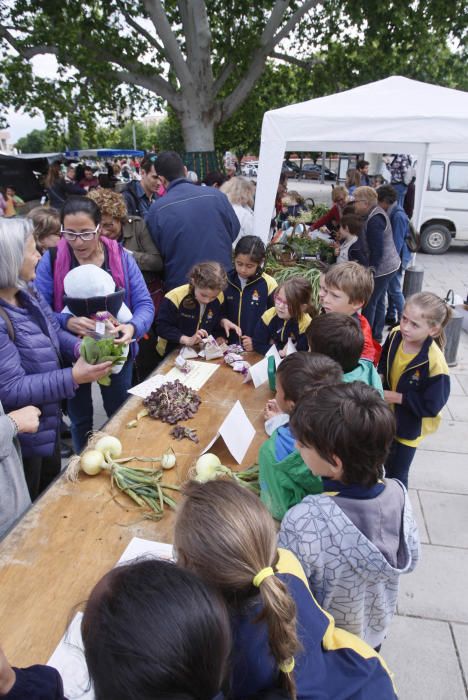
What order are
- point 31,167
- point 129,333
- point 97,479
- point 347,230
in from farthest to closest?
point 31,167, point 347,230, point 129,333, point 97,479

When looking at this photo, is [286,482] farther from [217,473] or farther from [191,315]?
[191,315]

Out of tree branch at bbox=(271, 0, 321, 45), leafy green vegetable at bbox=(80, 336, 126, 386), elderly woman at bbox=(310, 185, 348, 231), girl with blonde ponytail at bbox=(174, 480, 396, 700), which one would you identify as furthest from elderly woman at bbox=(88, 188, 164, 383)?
tree branch at bbox=(271, 0, 321, 45)

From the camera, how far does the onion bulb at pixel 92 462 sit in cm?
191

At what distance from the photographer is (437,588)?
2.52m

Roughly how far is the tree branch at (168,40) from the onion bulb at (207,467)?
10908mm

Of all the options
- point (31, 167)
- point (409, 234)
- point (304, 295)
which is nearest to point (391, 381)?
point (304, 295)

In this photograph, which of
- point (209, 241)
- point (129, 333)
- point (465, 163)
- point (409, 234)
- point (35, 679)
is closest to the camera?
point (35, 679)

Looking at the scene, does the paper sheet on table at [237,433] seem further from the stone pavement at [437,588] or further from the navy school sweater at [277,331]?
the stone pavement at [437,588]

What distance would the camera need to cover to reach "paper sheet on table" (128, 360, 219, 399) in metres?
2.62

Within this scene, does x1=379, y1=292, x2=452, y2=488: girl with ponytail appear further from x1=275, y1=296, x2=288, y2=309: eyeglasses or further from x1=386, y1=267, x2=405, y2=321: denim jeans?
x1=386, y1=267, x2=405, y2=321: denim jeans

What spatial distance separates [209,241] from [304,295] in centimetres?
107

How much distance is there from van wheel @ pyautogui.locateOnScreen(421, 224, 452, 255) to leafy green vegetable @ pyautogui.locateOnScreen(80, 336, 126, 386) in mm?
10801

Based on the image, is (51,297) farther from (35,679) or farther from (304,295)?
(35,679)

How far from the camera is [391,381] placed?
279 cm
